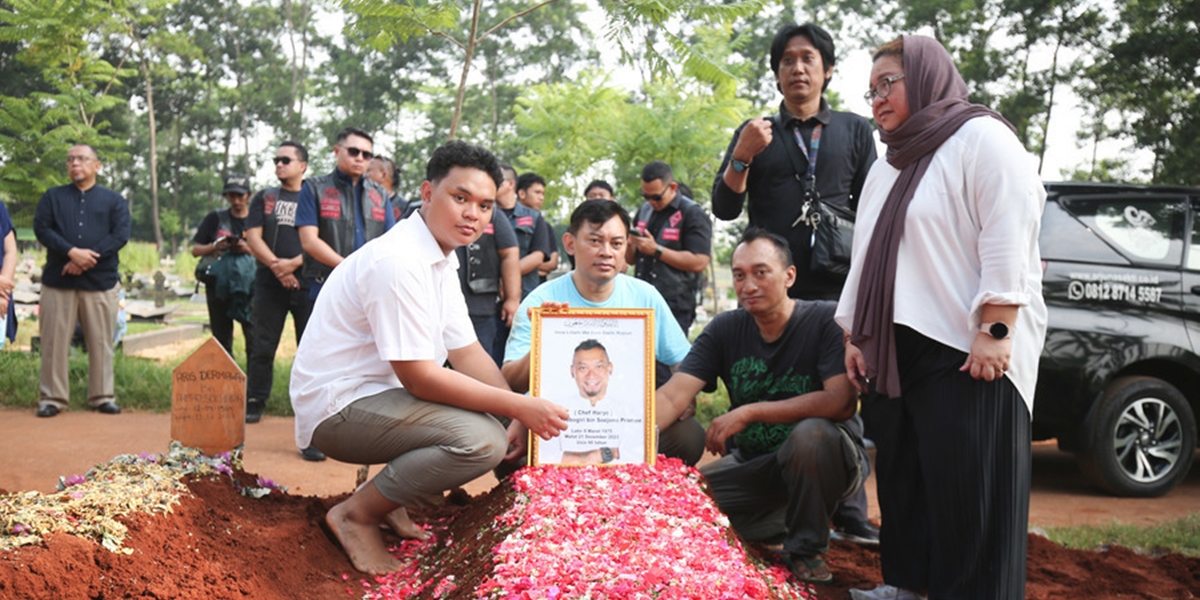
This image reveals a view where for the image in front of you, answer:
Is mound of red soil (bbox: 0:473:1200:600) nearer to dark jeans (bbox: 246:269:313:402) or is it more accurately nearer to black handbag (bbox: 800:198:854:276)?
black handbag (bbox: 800:198:854:276)

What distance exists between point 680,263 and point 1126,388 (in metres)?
2.89

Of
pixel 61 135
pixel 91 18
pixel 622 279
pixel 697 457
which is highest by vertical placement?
pixel 91 18

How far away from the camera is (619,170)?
1469 cm

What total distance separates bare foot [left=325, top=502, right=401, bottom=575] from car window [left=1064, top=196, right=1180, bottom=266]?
14.4 ft

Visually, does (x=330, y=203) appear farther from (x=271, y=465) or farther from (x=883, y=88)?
(x=883, y=88)

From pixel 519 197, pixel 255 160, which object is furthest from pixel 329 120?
pixel 519 197

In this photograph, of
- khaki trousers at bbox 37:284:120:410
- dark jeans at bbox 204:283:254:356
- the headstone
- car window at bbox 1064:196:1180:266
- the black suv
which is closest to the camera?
the headstone

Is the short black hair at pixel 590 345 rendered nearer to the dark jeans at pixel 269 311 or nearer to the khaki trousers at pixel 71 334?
the dark jeans at pixel 269 311

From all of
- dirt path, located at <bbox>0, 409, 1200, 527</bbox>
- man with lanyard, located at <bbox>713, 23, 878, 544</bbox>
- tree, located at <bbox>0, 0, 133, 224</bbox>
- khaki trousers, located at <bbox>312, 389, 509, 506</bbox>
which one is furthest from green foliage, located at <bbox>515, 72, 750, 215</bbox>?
khaki trousers, located at <bbox>312, 389, 509, 506</bbox>

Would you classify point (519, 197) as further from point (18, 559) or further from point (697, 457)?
point (18, 559)

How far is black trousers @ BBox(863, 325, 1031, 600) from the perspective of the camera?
298 cm

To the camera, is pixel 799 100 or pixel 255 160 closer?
pixel 799 100

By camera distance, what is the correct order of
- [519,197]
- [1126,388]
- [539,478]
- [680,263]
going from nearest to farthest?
1. [539,478]
2. [1126,388]
3. [680,263]
4. [519,197]

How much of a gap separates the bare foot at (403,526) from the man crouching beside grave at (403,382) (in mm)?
161
